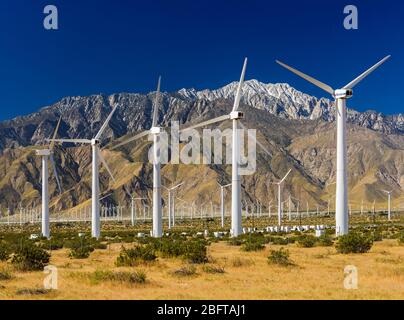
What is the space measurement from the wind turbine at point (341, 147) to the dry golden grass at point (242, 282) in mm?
12853

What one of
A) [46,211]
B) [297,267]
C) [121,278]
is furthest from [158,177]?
[121,278]

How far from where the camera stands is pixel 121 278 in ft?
81.1

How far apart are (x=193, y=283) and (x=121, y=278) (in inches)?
124

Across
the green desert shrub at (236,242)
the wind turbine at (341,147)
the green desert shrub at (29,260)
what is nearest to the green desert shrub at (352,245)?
the wind turbine at (341,147)

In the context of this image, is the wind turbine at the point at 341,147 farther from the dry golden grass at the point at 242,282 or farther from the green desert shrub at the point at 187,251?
the green desert shrub at the point at 187,251

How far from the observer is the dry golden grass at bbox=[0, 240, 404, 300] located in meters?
21.2

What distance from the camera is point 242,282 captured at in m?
25.0

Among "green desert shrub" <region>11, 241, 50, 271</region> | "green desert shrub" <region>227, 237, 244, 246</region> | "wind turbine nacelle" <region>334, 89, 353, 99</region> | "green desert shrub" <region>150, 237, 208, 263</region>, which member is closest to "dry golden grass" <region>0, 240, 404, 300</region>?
"green desert shrub" <region>150, 237, 208, 263</region>

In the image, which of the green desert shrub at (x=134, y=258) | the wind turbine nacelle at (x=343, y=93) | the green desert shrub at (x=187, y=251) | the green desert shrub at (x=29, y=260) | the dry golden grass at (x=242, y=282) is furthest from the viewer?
the wind turbine nacelle at (x=343, y=93)

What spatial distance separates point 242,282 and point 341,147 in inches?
1077

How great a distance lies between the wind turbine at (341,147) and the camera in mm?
48062

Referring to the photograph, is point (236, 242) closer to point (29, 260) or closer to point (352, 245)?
point (352, 245)
